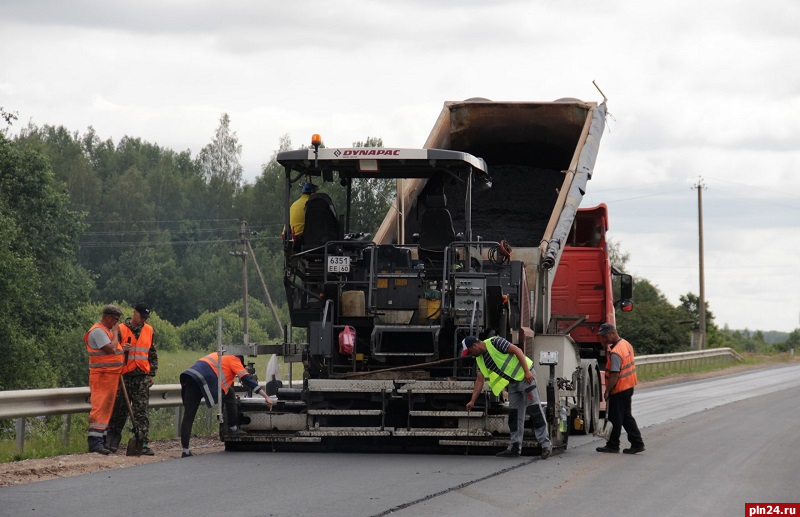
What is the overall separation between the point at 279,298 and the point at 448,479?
64623mm

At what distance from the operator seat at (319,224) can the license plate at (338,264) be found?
0.27 m

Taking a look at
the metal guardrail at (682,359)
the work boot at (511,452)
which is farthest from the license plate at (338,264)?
the metal guardrail at (682,359)

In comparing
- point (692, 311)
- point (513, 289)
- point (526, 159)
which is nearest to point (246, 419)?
point (513, 289)

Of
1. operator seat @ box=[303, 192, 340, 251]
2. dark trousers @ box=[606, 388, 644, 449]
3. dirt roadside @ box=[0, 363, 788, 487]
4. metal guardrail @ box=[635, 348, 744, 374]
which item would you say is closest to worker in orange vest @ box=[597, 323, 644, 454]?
dark trousers @ box=[606, 388, 644, 449]

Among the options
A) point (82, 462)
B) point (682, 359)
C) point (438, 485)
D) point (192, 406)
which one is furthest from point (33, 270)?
point (438, 485)

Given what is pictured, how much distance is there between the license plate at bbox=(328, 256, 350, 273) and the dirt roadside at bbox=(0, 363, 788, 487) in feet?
7.29

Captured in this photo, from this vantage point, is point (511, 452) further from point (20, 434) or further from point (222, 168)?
point (222, 168)

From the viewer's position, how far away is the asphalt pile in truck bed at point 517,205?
50.3 ft

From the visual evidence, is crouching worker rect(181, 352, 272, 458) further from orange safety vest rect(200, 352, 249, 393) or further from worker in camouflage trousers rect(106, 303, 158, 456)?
worker in camouflage trousers rect(106, 303, 158, 456)

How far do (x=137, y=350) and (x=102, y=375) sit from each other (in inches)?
18.4

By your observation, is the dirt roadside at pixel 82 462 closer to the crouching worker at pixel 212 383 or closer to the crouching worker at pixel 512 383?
the crouching worker at pixel 212 383

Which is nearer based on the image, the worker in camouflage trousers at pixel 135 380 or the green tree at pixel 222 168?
the worker in camouflage trousers at pixel 135 380

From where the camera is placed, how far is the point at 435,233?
1245 cm

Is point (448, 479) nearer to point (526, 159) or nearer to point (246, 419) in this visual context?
point (246, 419)
